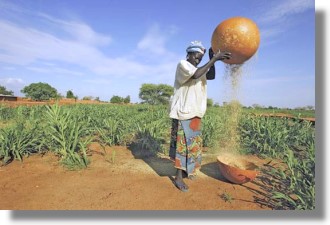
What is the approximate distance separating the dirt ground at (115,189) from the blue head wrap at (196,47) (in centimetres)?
150

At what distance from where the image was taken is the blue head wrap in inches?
106

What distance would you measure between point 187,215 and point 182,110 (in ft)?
3.45

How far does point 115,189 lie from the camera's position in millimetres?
2654

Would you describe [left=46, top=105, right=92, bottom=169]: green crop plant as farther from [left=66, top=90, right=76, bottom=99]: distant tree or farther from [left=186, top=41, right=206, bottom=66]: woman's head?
[left=66, top=90, right=76, bottom=99]: distant tree

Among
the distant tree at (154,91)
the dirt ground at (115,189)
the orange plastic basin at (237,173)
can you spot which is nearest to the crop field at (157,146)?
the dirt ground at (115,189)

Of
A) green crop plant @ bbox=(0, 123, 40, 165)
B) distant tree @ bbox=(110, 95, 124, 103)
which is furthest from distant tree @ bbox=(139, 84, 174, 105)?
green crop plant @ bbox=(0, 123, 40, 165)

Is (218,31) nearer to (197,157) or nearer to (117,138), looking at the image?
(197,157)

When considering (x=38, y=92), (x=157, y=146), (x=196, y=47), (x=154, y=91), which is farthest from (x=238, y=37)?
(x=38, y=92)

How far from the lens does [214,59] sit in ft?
8.13

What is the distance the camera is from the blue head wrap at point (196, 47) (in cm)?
269

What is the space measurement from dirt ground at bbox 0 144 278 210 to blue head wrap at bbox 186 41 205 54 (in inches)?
59.1

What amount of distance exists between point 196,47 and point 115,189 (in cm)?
174

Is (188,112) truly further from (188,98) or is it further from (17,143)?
(17,143)

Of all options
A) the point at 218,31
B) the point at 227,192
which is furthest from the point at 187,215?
the point at 218,31
